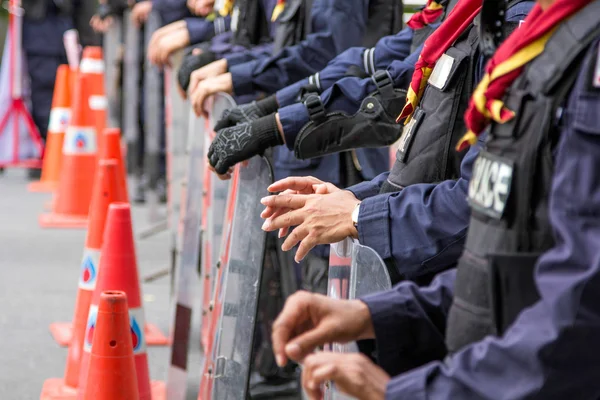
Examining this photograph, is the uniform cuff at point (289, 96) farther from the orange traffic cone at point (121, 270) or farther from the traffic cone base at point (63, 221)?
the traffic cone base at point (63, 221)

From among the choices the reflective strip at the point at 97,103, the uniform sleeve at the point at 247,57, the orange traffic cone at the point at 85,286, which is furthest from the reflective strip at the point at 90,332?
the reflective strip at the point at 97,103

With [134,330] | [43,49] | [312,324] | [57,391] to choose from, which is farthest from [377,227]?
[43,49]

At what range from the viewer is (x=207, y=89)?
13.9ft

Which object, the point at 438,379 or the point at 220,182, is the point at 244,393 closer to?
the point at 220,182

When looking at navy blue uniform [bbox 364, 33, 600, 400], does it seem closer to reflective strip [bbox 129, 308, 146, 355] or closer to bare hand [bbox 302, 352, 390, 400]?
bare hand [bbox 302, 352, 390, 400]

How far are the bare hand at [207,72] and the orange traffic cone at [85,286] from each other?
2.52 ft

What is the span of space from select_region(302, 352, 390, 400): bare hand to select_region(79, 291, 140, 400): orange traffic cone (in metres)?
1.69

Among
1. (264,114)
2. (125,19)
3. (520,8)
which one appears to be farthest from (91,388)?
(125,19)

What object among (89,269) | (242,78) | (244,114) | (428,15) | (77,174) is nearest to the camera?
(428,15)

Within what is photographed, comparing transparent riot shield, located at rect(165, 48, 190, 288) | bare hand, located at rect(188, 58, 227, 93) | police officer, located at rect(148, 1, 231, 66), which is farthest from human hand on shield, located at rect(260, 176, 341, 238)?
police officer, located at rect(148, 1, 231, 66)

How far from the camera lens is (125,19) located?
33.7 ft

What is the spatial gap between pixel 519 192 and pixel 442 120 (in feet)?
2.83

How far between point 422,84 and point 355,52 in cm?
115

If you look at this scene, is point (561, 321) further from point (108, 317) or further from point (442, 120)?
point (108, 317)
